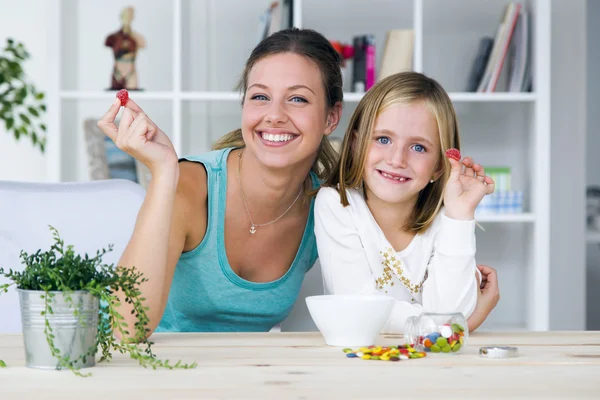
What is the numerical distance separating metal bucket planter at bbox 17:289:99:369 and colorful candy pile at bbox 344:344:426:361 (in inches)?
14.2

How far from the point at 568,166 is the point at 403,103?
2.13 metres

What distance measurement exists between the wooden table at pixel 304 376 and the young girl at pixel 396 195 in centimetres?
46

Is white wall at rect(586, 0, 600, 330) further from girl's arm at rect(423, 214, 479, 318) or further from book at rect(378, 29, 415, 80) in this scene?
girl's arm at rect(423, 214, 479, 318)

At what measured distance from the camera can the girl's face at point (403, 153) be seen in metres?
1.76

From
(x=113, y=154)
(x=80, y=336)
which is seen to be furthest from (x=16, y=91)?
(x=80, y=336)

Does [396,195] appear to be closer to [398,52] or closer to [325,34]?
[398,52]

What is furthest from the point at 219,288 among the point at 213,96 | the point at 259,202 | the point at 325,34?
the point at 325,34

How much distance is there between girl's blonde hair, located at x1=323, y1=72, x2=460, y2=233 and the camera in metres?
1.79

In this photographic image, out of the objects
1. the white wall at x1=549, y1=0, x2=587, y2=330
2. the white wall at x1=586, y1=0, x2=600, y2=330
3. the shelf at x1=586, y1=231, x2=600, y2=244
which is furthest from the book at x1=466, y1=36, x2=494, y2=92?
the white wall at x1=586, y1=0, x2=600, y2=330

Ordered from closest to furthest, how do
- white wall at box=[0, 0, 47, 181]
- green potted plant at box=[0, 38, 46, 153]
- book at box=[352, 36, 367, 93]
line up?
book at box=[352, 36, 367, 93] < green potted plant at box=[0, 38, 46, 153] < white wall at box=[0, 0, 47, 181]

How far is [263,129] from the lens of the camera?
1706 mm

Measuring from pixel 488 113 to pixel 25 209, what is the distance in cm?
252

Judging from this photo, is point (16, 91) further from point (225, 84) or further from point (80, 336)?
point (80, 336)

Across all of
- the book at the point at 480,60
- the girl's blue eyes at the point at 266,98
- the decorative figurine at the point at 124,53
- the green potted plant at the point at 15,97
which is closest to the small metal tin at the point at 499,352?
the girl's blue eyes at the point at 266,98
